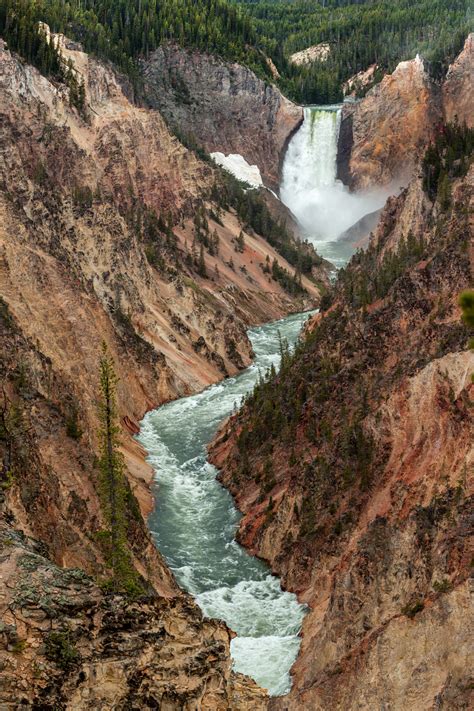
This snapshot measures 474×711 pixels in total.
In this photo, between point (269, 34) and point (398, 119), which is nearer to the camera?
point (398, 119)

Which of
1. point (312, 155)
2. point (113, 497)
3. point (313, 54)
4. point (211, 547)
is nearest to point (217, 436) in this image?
point (211, 547)

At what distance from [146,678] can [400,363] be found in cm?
2027

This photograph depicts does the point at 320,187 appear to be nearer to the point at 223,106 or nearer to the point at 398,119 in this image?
the point at 398,119

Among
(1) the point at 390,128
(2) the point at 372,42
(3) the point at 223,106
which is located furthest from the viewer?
(2) the point at 372,42

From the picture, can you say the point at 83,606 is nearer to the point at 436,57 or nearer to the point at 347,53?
the point at 436,57

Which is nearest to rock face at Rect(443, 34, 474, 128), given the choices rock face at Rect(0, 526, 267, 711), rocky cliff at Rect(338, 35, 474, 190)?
rocky cliff at Rect(338, 35, 474, 190)

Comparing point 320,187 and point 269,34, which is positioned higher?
point 269,34

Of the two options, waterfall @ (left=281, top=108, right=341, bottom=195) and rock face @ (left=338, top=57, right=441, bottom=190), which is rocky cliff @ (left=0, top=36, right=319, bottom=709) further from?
rock face @ (left=338, top=57, right=441, bottom=190)

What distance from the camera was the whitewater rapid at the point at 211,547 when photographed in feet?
93.1

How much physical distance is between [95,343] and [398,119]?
90982 mm

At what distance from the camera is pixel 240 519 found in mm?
38094

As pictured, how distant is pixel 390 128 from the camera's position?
132 metres

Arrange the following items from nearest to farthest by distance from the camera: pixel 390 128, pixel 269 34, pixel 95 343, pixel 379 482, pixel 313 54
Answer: pixel 379 482
pixel 95 343
pixel 390 128
pixel 313 54
pixel 269 34

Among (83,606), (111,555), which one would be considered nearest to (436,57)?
(111,555)
